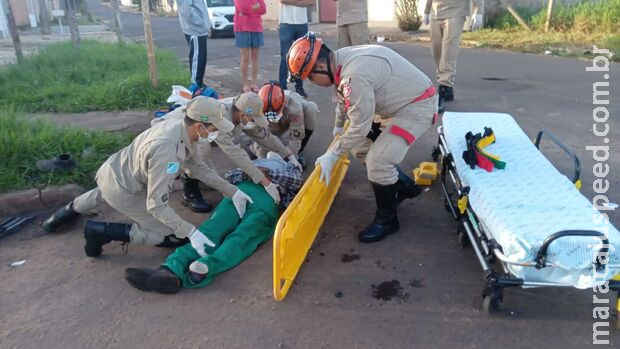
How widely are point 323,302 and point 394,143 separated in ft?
4.33

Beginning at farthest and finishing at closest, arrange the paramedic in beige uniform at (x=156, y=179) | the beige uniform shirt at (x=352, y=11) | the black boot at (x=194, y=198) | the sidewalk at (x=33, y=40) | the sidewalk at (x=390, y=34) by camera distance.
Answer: the sidewalk at (x=390, y=34) < the sidewalk at (x=33, y=40) < the beige uniform shirt at (x=352, y=11) < the black boot at (x=194, y=198) < the paramedic in beige uniform at (x=156, y=179)

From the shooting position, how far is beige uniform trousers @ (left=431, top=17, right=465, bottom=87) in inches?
274

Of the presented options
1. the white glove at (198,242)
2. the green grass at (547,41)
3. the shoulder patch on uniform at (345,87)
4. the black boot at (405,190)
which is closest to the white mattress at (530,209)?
the black boot at (405,190)

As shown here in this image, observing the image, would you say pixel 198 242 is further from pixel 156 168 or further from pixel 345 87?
pixel 345 87

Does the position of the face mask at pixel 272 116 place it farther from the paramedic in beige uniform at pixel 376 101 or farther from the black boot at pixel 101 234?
the black boot at pixel 101 234

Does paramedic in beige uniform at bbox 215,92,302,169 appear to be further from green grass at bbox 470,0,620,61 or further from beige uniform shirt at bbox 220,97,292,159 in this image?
green grass at bbox 470,0,620,61

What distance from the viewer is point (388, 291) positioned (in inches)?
126

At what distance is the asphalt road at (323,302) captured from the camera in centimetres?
279

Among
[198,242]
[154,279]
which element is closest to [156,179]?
[198,242]

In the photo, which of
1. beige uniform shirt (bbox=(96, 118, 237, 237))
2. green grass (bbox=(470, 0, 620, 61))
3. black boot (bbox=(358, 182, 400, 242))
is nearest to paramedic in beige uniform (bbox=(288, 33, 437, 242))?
black boot (bbox=(358, 182, 400, 242))

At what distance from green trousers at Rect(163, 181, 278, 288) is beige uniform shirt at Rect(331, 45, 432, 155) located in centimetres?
71

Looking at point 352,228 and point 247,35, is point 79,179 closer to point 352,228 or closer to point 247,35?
point 352,228

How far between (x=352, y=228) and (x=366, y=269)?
0.62 meters

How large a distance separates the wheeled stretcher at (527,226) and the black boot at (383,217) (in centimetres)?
46
